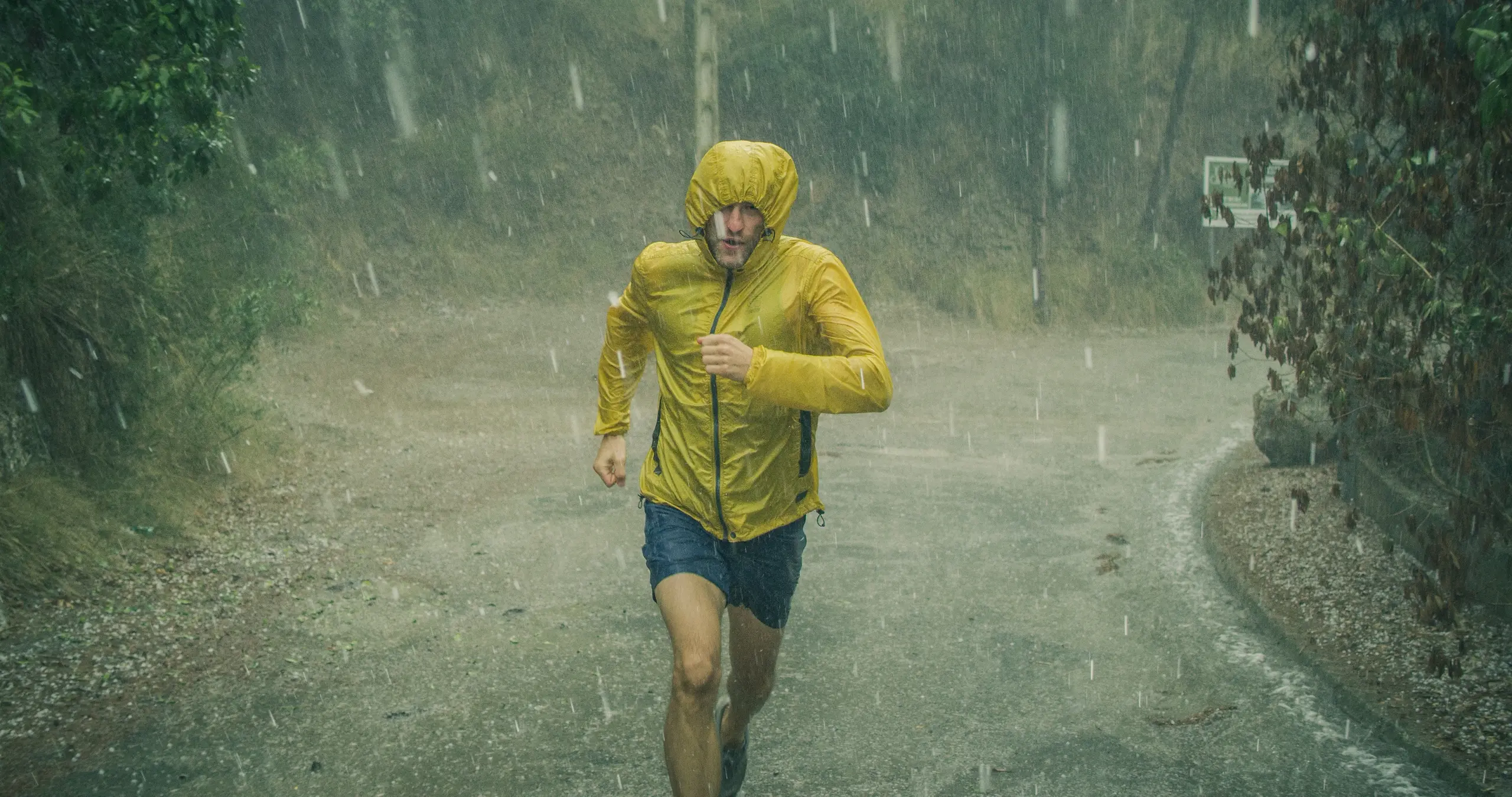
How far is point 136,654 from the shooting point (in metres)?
5.73

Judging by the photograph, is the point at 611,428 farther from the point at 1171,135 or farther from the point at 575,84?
the point at 575,84

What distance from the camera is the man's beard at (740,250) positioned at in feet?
12.1

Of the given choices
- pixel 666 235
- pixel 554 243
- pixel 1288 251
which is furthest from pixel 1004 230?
pixel 1288 251

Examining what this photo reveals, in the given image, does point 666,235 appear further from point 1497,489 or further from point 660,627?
point 1497,489

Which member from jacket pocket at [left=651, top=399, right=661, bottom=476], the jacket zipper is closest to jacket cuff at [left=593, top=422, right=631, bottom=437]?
jacket pocket at [left=651, top=399, right=661, bottom=476]

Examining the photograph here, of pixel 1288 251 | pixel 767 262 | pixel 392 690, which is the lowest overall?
pixel 392 690

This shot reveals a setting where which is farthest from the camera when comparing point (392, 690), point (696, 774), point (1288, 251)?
point (1288, 251)

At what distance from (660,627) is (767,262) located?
9.75 feet

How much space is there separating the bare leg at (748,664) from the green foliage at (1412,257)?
8.36 feet

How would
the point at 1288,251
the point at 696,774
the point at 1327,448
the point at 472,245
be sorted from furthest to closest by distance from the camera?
1. the point at 472,245
2. the point at 1327,448
3. the point at 1288,251
4. the point at 696,774

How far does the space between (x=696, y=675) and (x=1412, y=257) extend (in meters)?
3.31

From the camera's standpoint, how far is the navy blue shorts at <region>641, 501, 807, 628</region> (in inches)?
148

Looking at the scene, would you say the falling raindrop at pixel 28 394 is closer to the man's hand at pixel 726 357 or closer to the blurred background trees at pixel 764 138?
the man's hand at pixel 726 357

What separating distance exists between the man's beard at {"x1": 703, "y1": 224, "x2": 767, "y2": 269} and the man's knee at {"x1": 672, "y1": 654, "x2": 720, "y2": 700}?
1.14 metres
